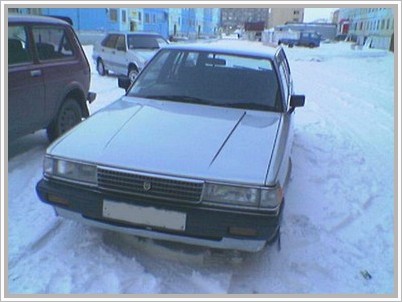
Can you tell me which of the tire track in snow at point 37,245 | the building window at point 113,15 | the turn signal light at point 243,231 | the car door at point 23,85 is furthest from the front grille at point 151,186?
the building window at point 113,15

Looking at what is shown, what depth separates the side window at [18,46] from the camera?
13.1 feet

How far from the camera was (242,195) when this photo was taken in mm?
2408

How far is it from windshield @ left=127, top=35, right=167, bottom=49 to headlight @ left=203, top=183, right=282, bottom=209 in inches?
374

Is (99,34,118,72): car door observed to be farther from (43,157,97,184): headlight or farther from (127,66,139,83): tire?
(43,157,97,184): headlight

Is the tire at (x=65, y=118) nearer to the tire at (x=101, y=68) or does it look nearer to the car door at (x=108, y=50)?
the car door at (x=108, y=50)

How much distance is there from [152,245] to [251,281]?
0.76 m

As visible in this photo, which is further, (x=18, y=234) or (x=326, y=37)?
(x=326, y=37)

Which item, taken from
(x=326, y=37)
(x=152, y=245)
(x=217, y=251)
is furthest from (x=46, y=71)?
(x=326, y=37)

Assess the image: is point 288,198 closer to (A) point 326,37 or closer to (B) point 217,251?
(B) point 217,251

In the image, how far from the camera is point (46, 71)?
174 inches

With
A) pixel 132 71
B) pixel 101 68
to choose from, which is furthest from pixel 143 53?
pixel 101 68

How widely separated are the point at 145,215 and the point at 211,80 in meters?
1.73

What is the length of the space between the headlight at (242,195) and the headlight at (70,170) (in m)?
0.79

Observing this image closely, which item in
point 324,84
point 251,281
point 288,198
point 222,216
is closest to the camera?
point 222,216
